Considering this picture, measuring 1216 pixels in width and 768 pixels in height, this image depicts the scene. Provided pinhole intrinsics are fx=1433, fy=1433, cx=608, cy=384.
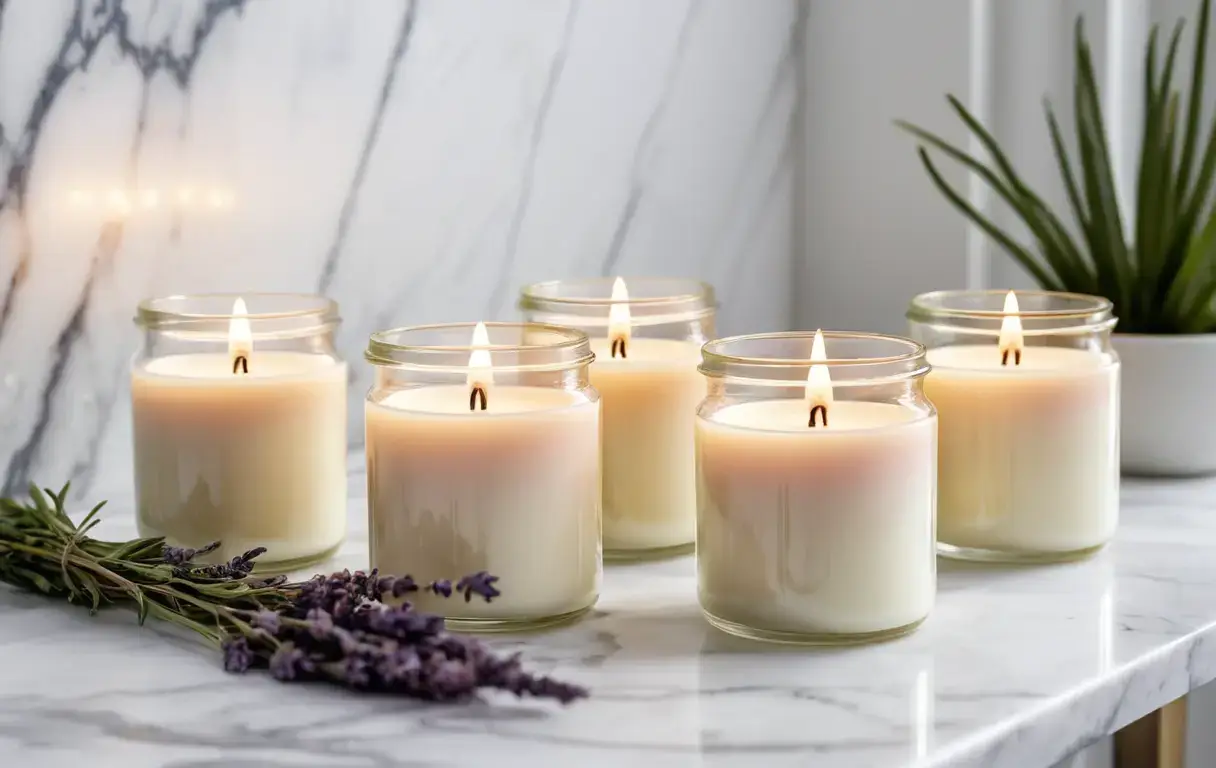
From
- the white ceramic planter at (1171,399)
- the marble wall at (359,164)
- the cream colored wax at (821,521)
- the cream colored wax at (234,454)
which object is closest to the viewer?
the cream colored wax at (821,521)

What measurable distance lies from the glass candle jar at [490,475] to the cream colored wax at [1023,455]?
22cm

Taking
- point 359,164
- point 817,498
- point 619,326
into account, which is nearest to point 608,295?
point 619,326

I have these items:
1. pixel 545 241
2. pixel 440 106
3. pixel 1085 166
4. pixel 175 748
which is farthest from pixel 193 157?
pixel 1085 166

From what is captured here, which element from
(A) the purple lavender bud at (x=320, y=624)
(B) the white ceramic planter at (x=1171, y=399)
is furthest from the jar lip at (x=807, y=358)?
(B) the white ceramic planter at (x=1171, y=399)

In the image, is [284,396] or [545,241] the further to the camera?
[545,241]

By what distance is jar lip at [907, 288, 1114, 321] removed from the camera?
833 millimetres

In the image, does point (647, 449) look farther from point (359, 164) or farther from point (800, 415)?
point (359, 164)

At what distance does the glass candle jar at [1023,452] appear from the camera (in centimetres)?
79

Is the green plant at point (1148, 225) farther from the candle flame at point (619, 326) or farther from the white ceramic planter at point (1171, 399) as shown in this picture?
the candle flame at point (619, 326)

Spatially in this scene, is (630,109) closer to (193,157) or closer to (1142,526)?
(193,157)

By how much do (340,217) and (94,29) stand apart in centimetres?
22

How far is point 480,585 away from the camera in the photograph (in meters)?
0.62

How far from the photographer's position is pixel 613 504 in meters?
0.82

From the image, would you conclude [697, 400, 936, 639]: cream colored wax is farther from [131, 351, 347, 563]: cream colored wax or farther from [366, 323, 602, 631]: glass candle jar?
[131, 351, 347, 563]: cream colored wax
